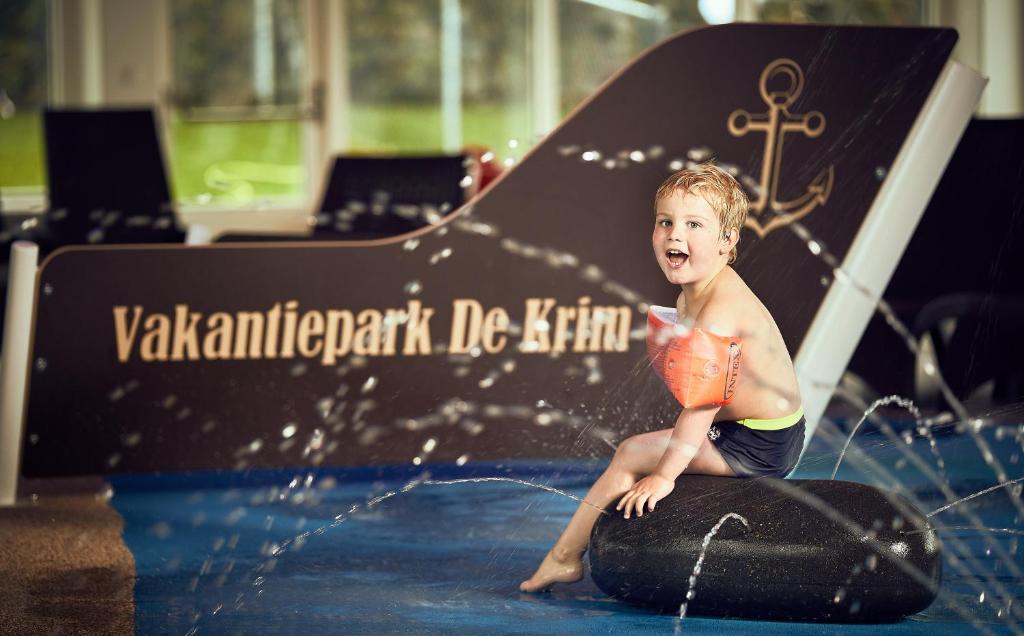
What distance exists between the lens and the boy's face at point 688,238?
1932 millimetres

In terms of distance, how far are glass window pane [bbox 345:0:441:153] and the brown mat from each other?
4.32 m

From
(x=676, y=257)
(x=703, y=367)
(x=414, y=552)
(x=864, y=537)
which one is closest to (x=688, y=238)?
(x=676, y=257)

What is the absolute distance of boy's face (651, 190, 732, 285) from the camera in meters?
1.93

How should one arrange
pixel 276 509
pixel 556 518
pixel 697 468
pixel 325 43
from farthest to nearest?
1. pixel 325 43
2. pixel 276 509
3. pixel 556 518
4. pixel 697 468

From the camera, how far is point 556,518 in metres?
2.64

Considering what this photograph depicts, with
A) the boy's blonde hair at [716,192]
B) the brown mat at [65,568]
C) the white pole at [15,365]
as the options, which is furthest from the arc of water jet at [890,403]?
the white pole at [15,365]

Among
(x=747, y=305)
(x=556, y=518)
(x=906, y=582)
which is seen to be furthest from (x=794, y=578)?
(x=556, y=518)

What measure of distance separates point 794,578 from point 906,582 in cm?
16

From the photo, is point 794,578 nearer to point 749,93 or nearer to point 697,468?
point 697,468

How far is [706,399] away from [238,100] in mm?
5573

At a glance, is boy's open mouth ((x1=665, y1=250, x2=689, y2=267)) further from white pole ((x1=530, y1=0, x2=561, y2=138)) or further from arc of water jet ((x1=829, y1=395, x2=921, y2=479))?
white pole ((x1=530, y1=0, x2=561, y2=138))

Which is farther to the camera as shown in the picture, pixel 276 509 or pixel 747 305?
pixel 276 509

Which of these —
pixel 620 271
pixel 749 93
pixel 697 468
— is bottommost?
pixel 697 468

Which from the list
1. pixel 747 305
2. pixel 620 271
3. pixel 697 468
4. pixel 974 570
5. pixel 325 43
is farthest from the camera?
pixel 325 43
